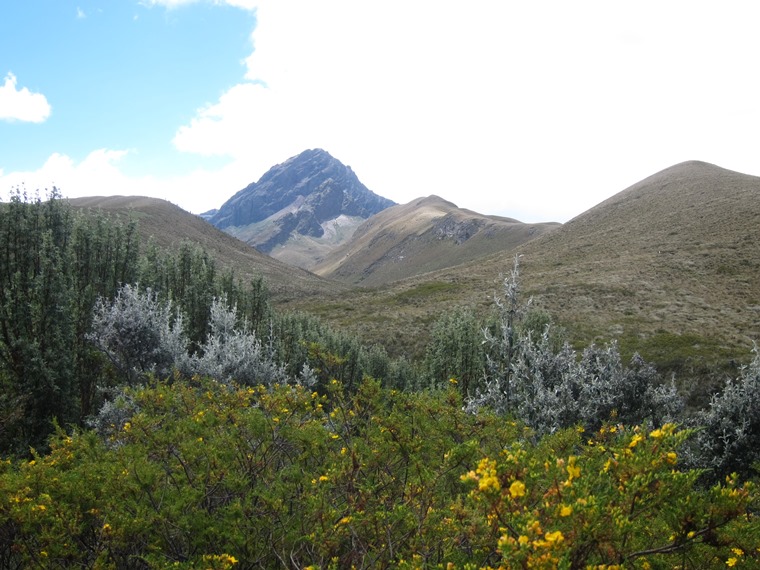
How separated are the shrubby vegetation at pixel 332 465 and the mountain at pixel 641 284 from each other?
23701 mm

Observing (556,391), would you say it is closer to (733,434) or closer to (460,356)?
(733,434)

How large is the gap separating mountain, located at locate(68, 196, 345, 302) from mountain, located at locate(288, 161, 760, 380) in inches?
635

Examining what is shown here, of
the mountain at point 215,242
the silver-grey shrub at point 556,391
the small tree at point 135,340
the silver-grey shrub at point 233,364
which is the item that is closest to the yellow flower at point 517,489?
the silver-grey shrub at point 556,391

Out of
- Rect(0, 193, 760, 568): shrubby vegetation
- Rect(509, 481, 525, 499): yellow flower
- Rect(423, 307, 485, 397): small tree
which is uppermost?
Rect(509, 481, 525, 499): yellow flower

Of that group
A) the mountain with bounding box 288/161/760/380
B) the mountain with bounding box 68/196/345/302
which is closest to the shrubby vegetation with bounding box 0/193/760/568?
the mountain with bounding box 288/161/760/380

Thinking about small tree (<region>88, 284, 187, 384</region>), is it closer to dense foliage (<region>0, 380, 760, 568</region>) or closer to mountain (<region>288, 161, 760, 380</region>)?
dense foliage (<region>0, 380, 760, 568</region>)

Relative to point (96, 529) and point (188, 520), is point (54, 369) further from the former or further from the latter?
point (188, 520)

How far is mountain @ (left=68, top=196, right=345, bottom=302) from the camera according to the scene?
299 feet

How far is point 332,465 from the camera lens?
18.9ft

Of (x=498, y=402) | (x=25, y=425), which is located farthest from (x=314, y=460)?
(x=25, y=425)

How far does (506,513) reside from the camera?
343 centimetres

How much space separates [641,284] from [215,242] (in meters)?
99.4

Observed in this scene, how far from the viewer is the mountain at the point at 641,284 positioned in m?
35.0

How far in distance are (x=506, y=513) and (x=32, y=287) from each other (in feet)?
55.0
